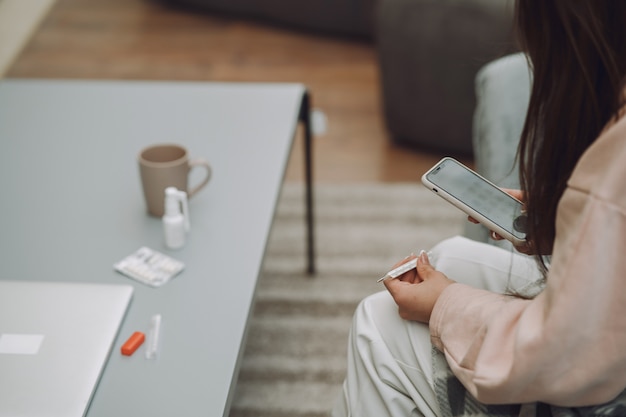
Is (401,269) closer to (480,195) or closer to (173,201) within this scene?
(480,195)

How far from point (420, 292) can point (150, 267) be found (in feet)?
1.30

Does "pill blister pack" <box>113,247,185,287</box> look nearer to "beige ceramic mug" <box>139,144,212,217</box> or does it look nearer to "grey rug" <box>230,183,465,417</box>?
"beige ceramic mug" <box>139,144,212,217</box>

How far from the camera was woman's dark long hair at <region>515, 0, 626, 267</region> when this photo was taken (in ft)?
2.28

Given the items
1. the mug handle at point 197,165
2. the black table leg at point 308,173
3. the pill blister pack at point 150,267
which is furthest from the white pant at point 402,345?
the black table leg at point 308,173

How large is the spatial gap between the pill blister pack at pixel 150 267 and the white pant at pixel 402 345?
0.27 metres

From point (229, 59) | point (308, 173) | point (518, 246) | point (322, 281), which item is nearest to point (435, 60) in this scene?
point (308, 173)

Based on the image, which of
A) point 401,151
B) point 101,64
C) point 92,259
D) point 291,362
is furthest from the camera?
point 101,64

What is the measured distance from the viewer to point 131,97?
5.21 ft

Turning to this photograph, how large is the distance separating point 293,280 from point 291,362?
268 mm

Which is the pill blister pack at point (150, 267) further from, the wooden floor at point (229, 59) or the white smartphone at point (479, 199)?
the wooden floor at point (229, 59)

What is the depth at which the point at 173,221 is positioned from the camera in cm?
116

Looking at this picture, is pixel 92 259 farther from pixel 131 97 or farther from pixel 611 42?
pixel 611 42

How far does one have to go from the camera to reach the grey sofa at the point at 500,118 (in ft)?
4.57

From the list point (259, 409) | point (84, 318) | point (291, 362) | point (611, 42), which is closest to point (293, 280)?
point (291, 362)
